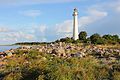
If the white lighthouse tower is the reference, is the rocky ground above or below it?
below

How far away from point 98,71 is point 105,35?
6328 centimetres

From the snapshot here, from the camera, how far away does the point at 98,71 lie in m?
14.6

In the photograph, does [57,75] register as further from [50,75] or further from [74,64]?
[74,64]

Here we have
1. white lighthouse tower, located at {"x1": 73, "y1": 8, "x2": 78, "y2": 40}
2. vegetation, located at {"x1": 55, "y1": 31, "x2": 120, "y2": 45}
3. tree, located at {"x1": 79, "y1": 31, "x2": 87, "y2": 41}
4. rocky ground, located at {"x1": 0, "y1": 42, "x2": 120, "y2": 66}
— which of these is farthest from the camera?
tree, located at {"x1": 79, "y1": 31, "x2": 87, "y2": 41}

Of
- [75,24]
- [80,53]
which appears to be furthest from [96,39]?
[80,53]

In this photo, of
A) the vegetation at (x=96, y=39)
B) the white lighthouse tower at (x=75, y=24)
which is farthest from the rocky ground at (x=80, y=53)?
the white lighthouse tower at (x=75, y=24)

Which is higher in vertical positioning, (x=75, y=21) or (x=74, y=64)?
(x=75, y=21)

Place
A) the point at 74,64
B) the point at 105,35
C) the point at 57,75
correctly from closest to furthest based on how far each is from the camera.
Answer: the point at 57,75 < the point at 74,64 < the point at 105,35

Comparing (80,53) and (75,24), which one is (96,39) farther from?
(80,53)

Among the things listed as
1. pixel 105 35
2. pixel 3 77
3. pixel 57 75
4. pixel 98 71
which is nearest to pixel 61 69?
pixel 57 75

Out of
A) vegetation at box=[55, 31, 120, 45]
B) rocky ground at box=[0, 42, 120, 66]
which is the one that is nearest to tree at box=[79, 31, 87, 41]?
vegetation at box=[55, 31, 120, 45]

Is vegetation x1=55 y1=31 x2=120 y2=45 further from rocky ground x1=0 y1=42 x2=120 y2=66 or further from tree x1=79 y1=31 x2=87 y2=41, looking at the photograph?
rocky ground x1=0 y1=42 x2=120 y2=66

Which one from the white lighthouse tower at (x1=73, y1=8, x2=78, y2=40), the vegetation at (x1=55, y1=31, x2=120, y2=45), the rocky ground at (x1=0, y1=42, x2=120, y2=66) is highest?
the white lighthouse tower at (x1=73, y1=8, x2=78, y2=40)

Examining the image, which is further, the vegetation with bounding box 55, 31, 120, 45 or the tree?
the tree
